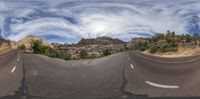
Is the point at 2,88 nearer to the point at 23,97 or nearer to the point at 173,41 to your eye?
the point at 23,97

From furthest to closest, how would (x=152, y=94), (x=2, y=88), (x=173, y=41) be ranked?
(x=173, y=41), (x=2, y=88), (x=152, y=94)

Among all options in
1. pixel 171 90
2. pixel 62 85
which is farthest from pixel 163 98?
pixel 62 85

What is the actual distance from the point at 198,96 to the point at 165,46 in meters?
87.5

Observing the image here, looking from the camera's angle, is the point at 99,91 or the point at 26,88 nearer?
the point at 99,91

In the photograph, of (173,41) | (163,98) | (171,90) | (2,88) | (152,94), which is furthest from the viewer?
(173,41)

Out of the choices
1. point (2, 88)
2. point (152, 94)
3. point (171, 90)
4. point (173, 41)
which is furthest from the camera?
point (173, 41)

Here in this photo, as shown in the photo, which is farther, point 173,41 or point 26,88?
point 173,41

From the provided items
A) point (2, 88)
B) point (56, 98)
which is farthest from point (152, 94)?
point (2, 88)

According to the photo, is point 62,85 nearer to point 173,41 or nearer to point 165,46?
point 165,46

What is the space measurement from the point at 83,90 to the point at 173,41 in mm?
105864

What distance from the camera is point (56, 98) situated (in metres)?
9.82

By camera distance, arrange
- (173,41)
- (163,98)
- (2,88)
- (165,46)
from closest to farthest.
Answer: (163,98)
(2,88)
(165,46)
(173,41)

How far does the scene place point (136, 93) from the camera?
1078cm

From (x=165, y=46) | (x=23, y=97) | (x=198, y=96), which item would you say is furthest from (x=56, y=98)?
(x=165, y=46)
